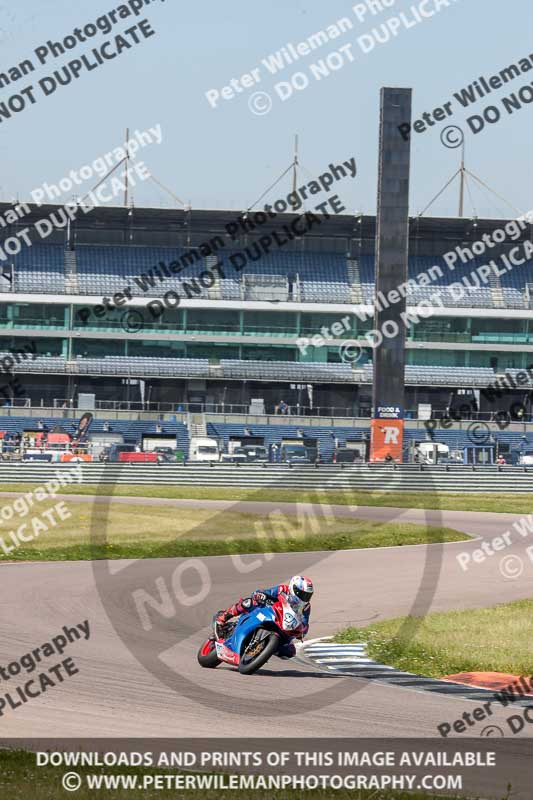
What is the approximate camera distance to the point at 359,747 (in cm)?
1095

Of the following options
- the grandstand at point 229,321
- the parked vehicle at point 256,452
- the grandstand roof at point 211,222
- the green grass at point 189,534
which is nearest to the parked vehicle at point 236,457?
the parked vehicle at point 256,452

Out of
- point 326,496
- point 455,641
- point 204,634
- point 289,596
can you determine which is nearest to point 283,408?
point 326,496

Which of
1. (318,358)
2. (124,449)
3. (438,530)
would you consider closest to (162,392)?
(318,358)

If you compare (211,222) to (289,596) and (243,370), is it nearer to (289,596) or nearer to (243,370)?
(243,370)

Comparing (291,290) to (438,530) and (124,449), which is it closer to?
(124,449)

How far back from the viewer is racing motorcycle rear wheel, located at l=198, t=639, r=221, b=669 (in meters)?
15.0

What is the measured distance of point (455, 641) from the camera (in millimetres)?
18047

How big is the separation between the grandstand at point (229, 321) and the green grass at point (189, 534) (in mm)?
38298

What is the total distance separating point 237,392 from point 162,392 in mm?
5232

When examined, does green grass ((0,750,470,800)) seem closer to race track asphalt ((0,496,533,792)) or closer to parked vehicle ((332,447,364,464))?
race track asphalt ((0,496,533,792))

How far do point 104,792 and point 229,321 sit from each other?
71.9m

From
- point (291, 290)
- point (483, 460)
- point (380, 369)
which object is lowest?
point (483, 460)

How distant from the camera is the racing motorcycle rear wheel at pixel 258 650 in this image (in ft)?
46.8

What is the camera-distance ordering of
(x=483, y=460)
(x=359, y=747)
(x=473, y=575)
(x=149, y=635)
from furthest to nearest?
(x=483, y=460) → (x=473, y=575) → (x=149, y=635) → (x=359, y=747)
